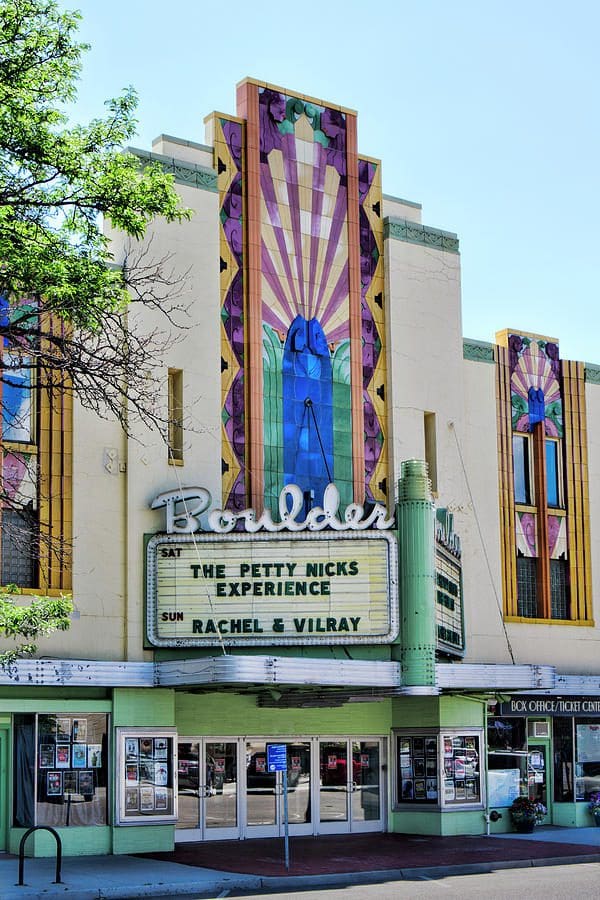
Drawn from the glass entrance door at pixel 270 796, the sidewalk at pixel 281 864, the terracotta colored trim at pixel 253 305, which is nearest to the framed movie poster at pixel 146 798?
the sidewalk at pixel 281 864

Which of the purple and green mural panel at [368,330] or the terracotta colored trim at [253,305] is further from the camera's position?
the purple and green mural panel at [368,330]

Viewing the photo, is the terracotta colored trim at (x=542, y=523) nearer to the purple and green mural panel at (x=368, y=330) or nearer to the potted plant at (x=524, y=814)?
the potted plant at (x=524, y=814)

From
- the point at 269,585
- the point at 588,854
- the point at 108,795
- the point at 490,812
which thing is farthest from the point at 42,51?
the point at 490,812

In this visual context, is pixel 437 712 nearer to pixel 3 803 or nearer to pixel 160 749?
pixel 160 749

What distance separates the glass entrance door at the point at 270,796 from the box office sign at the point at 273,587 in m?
3.86

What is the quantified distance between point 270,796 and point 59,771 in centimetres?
574

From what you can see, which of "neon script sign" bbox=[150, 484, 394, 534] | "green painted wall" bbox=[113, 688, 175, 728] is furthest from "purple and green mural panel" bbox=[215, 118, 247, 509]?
"green painted wall" bbox=[113, 688, 175, 728]

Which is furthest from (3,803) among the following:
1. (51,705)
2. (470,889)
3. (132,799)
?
(470,889)

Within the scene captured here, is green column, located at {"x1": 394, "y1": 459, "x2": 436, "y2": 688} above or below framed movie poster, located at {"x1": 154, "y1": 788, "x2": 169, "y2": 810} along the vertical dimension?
above

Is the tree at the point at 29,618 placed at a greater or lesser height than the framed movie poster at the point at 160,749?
greater

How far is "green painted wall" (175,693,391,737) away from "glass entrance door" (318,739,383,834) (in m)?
0.39

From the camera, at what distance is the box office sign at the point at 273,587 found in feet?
84.4

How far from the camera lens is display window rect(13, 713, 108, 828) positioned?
2394cm

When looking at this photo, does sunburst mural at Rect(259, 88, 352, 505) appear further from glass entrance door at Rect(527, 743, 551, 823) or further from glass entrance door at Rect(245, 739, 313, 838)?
glass entrance door at Rect(527, 743, 551, 823)
